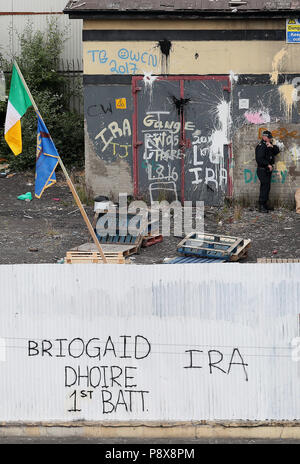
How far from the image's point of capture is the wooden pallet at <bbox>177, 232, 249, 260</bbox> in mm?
13461

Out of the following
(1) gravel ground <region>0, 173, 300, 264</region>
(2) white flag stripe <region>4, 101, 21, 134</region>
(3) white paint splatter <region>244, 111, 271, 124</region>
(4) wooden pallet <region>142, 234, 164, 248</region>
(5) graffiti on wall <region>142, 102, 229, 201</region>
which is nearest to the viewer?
(2) white flag stripe <region>4, 101, 21, 134</region>

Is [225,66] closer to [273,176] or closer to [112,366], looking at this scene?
[273,176]

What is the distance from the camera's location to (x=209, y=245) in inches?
543

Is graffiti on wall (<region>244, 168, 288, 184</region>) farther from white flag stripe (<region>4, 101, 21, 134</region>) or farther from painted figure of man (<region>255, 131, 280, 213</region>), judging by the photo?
white flag stripe (<region>4, 101, 21, 134</region>)

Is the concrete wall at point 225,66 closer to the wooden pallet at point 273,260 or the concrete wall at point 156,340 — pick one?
the wooden pallet at point 273,260

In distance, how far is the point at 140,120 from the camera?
16812 millimetres

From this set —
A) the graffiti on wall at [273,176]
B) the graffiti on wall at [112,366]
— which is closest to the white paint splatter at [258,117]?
the graffiti on wall at [273,176]

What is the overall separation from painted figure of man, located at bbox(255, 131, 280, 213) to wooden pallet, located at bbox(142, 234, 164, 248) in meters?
2.86

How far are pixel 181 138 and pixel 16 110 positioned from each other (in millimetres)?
6866

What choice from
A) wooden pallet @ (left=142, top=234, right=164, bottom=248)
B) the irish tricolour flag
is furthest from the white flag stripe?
wooden pallet @ (left=142, top=234, right=164, bottom=248)

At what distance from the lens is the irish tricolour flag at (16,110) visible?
1038cm

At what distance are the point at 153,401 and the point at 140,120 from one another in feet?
31.4

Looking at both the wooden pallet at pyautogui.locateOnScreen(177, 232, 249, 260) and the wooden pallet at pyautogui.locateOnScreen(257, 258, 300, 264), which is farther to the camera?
the wooden pallet at pyautogui.locateOnScreen(177, 232, 249, 260)

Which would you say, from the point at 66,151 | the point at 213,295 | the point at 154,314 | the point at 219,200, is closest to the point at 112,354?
the point at 154,314
